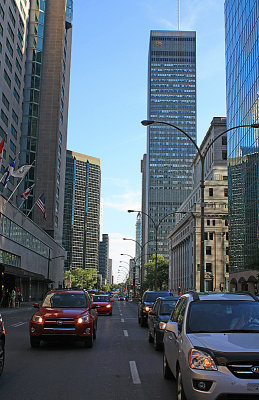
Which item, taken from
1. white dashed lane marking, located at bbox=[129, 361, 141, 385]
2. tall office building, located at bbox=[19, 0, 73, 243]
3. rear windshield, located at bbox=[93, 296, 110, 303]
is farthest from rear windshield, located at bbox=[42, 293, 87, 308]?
tall office building, located at bbox=[19, 0, 73, 243]

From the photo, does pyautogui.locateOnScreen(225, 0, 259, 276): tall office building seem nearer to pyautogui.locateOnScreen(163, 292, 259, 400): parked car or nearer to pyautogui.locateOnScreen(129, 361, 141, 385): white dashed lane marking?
pyautogui.locateOnScreen(129, 361, 141, 385): white dashed lane marking

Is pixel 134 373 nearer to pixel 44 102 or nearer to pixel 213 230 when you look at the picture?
pixel 44 102

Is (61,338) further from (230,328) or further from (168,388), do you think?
(230,328)

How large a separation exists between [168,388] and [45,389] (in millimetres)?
2110

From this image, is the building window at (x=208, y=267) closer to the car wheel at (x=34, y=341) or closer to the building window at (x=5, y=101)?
the building window at (x=5, y=101)

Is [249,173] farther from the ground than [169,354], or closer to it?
farther from the ground

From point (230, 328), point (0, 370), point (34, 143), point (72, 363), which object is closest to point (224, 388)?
point (230, 328)

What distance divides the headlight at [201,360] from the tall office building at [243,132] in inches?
1925

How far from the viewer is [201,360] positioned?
18.1 feet

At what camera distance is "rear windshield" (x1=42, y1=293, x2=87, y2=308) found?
13609 millimetres

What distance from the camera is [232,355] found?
17.7 feet

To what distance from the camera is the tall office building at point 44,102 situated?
8144 cm

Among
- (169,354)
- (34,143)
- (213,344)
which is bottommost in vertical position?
(169,354)

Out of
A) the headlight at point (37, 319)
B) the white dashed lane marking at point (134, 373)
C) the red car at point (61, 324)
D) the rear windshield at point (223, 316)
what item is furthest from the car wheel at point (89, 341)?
the rear windshield at point (223, 316)
